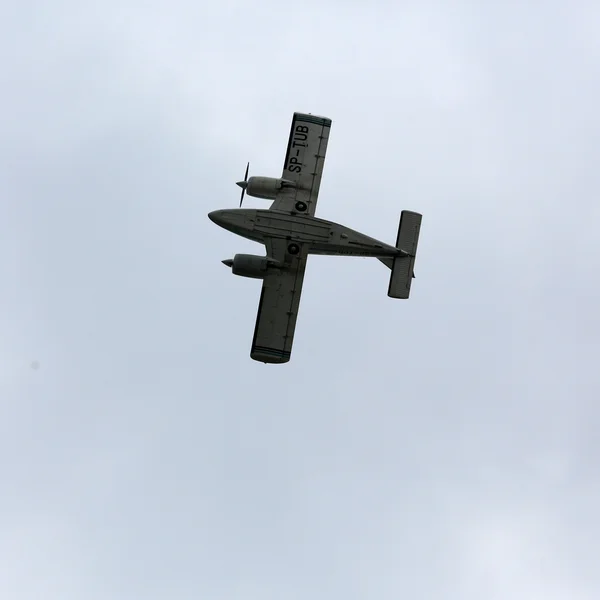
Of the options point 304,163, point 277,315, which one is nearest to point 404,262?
point 277,315

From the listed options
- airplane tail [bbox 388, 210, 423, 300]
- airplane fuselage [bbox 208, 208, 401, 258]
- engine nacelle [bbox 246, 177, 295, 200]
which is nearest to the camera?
airplane fuselage [bbox 208, 208, 401, 258]

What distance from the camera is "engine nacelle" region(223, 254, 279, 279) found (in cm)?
5462

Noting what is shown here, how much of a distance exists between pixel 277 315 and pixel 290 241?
12.5ft

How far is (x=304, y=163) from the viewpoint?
55781 millimetres

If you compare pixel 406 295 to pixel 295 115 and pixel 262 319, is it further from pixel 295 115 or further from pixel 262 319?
pixel 295 115

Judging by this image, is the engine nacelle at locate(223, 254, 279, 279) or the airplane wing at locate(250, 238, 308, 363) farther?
the airplane wing at locate(250, 238, 308, 363)

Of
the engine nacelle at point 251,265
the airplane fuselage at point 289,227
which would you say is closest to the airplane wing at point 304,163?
the airplane fuselage at point 289,227

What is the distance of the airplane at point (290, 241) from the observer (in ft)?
179

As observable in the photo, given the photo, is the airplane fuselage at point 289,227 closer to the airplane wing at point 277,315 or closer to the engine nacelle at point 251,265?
the engine nacelle at point 251,265

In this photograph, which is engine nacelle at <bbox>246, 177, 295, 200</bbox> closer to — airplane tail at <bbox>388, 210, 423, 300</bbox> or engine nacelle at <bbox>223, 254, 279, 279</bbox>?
engine nacelle at <bbox>223, 254, 279, 279</bbox>

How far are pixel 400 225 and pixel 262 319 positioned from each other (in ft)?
27.7

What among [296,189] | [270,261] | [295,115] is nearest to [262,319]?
[270,261]

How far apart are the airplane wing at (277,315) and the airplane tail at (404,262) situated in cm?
459

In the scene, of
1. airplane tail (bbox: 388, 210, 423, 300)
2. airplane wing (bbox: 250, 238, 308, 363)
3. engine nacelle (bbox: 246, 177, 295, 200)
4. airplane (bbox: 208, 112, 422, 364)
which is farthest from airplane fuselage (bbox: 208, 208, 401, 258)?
airplane tail (bbox: 388, 210, 423, 300)
